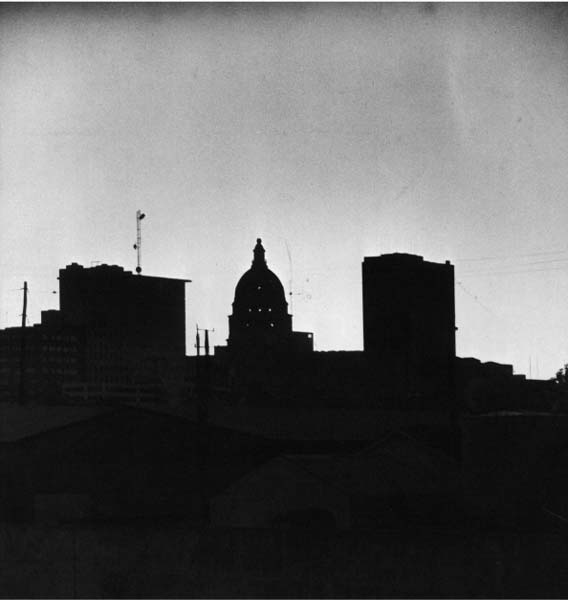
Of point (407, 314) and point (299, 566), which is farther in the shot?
point (407, 314)

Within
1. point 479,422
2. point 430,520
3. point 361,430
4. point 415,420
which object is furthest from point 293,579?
point 415,420

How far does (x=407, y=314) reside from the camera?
18038 cm

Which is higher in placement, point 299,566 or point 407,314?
point 407,314

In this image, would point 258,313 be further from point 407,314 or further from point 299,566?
point 299,566

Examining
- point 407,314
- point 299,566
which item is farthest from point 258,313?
point 299,566

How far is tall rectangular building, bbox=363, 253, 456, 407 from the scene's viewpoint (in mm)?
176375

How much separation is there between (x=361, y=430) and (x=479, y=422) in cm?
2661

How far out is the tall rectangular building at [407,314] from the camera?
579 feet

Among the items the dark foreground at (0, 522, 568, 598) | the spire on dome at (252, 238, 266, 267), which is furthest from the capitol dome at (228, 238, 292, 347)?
the dark foreground at (0, 522, 568, 598)

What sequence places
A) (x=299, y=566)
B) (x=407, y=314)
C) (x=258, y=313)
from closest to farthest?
(x=299, y=566) < (x=258, y=313) < (x=407, y=314)

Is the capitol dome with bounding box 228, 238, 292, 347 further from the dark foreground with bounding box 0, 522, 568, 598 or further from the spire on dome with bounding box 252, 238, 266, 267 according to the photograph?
the dark foreground with bounding box 0, 522, 568, 598

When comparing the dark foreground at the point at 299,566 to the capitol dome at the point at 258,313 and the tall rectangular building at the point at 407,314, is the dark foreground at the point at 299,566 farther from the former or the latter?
the tall rectangular building at the point at 407,314

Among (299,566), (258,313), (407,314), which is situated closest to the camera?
(299,566)

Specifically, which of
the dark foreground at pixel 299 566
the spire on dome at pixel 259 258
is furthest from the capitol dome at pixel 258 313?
the dark foreground at pixel 299 566
